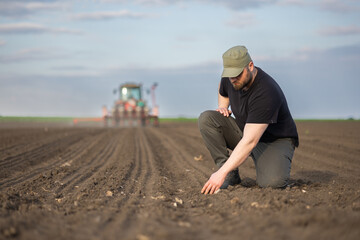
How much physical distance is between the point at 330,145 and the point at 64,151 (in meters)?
6.69

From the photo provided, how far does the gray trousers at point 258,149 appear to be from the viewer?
15.6 feet

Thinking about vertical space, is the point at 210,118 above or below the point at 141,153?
above

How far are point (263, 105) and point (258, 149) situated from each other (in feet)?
3.08

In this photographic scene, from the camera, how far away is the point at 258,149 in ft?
16.5

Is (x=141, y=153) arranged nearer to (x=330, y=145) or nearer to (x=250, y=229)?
(x=330, y=145)

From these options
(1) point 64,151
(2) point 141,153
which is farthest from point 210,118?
(1) point 64,151

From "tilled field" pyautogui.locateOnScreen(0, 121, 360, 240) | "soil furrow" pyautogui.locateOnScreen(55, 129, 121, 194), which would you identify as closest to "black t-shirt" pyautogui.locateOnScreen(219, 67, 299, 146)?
"tilled field" pyautogui.locateOnScreen(0, 121, 360, 240)

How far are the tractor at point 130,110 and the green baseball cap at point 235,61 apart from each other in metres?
21.6

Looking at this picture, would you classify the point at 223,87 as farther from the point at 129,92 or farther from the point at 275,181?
the point at 129,92

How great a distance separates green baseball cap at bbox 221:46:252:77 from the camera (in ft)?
13.5

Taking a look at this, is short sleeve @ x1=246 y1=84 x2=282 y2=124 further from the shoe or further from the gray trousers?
the shoe

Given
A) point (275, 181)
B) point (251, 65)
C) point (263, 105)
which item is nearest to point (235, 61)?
point (251, 65)

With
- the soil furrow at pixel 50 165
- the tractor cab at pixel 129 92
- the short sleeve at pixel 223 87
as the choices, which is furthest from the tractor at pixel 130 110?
the short sleeve at pixel 223 87

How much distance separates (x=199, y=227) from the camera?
2953 millimetres
